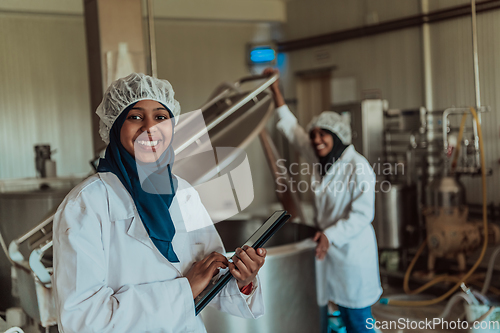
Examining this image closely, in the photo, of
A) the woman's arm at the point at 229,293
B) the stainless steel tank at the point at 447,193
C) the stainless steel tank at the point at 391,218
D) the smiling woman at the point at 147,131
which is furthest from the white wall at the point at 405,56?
the smiling woman at the point at 147,131

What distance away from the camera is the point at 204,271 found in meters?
0.99

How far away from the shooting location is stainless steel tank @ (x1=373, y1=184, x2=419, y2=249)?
3.47 metres

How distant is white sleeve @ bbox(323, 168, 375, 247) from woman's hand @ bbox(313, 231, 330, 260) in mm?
28

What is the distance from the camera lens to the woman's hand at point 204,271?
97cm

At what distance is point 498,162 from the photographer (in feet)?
11.6

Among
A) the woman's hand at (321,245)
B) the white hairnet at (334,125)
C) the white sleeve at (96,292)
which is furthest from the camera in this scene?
the white hairnet at (334,125)

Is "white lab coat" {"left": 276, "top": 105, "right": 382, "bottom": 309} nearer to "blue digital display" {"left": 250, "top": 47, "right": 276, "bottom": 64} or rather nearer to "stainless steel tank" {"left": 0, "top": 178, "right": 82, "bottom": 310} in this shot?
"stainless steel tank" {"left": 0, "top": 178, "right": 82, "bottom": 310}

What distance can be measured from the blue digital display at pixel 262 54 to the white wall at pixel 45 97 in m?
1.92

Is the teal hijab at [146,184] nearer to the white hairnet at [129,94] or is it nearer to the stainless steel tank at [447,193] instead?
the white hairnet at [129,94]

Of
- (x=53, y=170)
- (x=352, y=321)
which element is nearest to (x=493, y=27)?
(x=352, y=321)

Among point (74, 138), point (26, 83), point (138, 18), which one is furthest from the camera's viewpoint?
point (74, 138)

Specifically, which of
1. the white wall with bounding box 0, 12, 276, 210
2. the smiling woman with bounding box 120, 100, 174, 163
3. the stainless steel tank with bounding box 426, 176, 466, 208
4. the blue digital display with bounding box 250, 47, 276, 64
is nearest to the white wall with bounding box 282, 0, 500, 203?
the blue digital display with bounding box 250, 47, 276, 64

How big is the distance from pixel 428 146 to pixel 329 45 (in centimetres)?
201

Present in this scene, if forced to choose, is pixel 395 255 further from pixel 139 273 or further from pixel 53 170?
pixel 139 273
